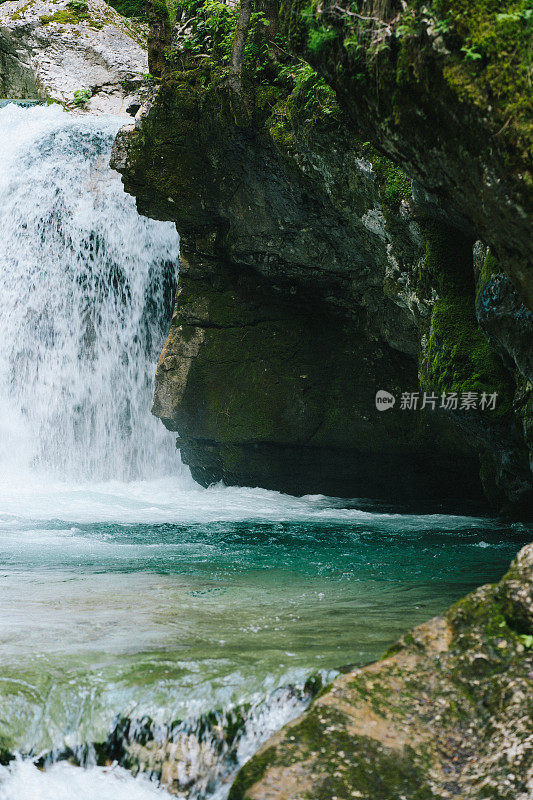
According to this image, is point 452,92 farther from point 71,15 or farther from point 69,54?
point 71,15

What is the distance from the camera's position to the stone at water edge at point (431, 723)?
8.59ft

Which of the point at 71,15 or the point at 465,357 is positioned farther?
the point at 71,15

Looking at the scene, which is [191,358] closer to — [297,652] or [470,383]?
[470,383]

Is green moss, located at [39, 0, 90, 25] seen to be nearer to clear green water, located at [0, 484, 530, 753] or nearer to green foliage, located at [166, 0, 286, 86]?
green foliage, located at [166, 0, 286, 86]

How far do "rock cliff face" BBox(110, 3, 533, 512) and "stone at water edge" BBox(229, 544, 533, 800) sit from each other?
81.5 inches

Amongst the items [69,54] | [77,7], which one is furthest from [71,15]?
[69,54]

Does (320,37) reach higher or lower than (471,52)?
higher

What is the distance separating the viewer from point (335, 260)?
397 inches

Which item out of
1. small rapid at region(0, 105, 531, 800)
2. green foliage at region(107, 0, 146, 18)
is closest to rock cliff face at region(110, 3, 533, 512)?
small rapid at region(0, 105, 531, 800)

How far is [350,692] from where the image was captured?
302cm

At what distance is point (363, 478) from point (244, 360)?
2.86 m

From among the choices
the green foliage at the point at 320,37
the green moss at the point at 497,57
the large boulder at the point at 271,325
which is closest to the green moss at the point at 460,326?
the large boulder at the point at 271,325

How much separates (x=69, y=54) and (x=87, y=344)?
9986 mm

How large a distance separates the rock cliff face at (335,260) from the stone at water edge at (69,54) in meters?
8.27
